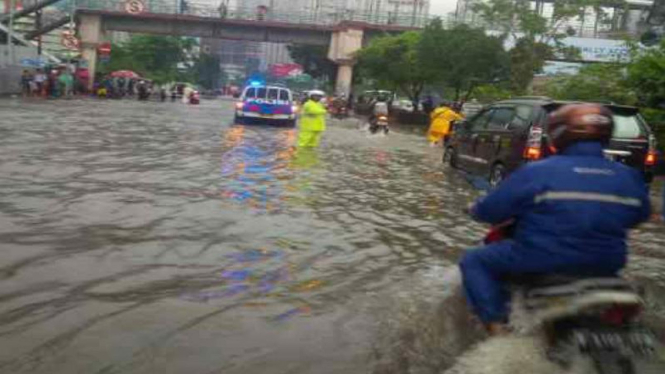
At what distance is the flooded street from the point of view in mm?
4539

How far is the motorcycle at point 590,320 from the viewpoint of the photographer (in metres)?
3.22

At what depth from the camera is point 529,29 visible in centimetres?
3491

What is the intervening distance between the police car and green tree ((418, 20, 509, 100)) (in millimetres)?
8881

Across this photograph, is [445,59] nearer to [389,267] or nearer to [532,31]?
[532,31]

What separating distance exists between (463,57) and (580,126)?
30189mm

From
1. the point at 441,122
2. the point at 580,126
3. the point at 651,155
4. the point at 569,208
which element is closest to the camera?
the point at 569,208

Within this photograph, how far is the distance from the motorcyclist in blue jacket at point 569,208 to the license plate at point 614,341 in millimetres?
396

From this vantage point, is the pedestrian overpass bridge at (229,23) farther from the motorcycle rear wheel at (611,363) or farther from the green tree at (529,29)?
the motorcycle rear wheel at (611,363)

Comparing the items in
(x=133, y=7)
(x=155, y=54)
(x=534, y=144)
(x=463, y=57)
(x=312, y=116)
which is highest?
(x=133, y=7)

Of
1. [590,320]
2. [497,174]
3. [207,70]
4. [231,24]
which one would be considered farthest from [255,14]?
[207,70]

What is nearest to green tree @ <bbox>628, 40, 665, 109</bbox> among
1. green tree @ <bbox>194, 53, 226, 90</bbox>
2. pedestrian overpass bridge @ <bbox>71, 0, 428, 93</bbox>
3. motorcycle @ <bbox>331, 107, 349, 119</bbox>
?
motorcycle @ <bbox>331, 107, 349, 119</bbox>

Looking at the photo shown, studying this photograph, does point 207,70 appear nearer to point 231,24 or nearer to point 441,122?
point 231,24

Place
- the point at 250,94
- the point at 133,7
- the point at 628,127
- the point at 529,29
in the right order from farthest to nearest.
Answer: the point at 133,7, the point at 529,29, the point at 250,94, the point at 628,127

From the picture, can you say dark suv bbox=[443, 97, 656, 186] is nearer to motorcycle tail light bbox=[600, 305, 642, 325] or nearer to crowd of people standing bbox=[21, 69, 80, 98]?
motorcycle tail light bbox=[600, 305, 642, 325]
